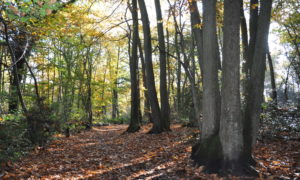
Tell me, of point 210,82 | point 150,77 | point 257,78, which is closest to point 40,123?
point 210,82

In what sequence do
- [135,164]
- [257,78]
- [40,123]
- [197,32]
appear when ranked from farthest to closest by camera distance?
[40,123]
[197,32]
[135,164]
[257,78]

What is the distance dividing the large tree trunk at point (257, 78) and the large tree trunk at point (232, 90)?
41 centimetres

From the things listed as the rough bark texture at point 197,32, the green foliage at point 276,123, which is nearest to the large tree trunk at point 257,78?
the rough bark texture at point 197,32

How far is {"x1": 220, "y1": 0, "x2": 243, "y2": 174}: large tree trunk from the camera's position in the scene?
14.2 feet

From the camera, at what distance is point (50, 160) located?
20.4ft

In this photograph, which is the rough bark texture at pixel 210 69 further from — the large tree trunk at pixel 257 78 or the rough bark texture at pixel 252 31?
the rough bark texture at pixel 252 31

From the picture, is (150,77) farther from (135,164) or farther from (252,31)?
(135,164)

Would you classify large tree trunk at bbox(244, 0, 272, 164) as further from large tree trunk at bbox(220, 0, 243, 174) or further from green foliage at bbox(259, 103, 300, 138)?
green foliage at bbox(259, 103, 300, 138)

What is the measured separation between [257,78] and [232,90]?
80 centimetres

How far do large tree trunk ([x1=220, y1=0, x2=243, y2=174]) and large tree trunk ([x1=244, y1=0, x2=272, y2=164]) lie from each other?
1.35 ft

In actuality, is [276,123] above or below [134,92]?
below

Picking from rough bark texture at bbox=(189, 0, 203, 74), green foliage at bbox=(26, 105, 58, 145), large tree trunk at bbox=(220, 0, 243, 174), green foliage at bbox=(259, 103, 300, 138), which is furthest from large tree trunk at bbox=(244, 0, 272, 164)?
green foliage at bbox=(26, 105, 58, 145)

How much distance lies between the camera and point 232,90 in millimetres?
4305

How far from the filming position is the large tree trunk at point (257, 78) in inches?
184
